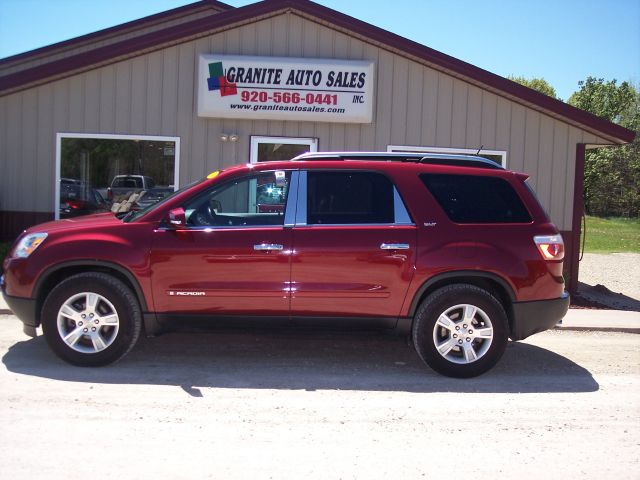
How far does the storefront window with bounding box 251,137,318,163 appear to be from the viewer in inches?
419

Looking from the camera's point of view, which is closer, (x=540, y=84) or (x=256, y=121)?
(x=256, y=121)

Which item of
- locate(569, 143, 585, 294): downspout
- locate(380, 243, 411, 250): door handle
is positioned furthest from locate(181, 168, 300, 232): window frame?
locate(569, 143, 585, 294): downspout

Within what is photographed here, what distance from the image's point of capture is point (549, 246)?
587 cm

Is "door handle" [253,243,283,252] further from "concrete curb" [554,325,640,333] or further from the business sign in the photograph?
the business sign

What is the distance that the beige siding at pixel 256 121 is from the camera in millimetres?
10523

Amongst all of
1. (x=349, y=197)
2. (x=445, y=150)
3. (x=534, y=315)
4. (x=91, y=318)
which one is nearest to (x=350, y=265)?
(x=349, y=197)

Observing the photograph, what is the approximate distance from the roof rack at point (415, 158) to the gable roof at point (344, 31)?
189 inches

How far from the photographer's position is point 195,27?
1038cm

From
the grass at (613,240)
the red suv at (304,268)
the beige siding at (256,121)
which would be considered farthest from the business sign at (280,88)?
the grass at (613,240)

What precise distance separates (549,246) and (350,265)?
5.90ft

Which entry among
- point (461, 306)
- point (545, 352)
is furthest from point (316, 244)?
point (545, 352)

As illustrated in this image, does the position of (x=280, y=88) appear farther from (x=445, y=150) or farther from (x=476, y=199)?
(x=476, y=199)

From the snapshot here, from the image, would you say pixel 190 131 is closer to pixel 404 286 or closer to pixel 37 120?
pixel 37 120

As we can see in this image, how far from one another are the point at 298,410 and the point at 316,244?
1.46 metres
